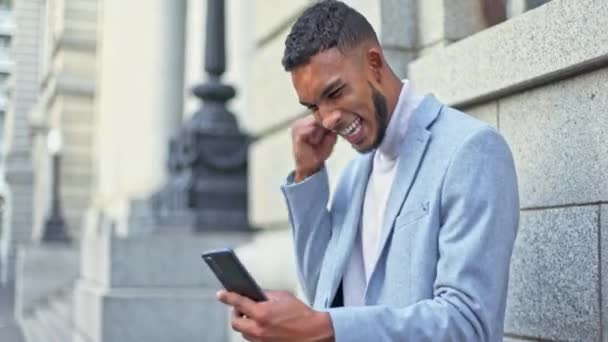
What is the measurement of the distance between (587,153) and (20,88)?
44.1 metres

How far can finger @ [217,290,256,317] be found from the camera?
214cm

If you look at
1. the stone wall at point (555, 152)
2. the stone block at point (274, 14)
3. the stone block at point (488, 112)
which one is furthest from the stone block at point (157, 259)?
the stone wall at point (555, 152)

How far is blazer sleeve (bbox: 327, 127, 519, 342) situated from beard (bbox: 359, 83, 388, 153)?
24 cm

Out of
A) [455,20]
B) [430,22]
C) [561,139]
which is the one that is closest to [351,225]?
[561,139]

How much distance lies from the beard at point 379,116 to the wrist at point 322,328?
57cm

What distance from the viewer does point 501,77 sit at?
3783 mm

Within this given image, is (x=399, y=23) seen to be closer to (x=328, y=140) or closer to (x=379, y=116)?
(x=328, y=140)

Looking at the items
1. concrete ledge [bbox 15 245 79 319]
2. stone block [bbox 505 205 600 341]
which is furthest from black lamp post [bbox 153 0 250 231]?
concrete ledge [bbox 15 245 79 319]

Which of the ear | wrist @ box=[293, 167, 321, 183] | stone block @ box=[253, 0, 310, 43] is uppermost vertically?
stone block @ box=[253, 0, 310, 43]

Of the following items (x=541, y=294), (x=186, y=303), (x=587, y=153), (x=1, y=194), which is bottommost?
(x=1, y=194)

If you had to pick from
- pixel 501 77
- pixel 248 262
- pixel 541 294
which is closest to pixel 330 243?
pixel 541 294

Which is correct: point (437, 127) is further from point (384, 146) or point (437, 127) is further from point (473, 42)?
point (473, 42)

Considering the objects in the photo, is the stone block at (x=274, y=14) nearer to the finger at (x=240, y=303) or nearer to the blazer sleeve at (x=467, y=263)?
the blazer sleeve at (x=467, y=263)

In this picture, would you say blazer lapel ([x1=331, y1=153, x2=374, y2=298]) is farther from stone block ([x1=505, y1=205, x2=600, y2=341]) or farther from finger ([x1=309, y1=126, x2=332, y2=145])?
stone block ([x1=505, y1=205, x2=600, y2=341])
